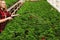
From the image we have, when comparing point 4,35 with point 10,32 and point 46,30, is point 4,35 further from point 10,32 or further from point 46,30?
point 46,30

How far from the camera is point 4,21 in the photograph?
5836mm

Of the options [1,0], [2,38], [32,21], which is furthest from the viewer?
[32,21]

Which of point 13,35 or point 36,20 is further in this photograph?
point 36,20

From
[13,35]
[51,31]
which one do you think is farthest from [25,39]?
[51,31]

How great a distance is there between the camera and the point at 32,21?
10.2 metres

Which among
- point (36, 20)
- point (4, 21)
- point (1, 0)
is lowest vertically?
point (36, 20)

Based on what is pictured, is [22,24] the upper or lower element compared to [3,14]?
lower

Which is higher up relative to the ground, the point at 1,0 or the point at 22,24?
the point at 1,0

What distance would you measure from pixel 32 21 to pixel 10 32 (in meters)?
2.34

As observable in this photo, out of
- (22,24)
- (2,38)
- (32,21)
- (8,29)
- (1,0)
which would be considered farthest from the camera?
(32,21)

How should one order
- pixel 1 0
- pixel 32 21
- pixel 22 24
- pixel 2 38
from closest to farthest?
pixel 1 0 → pixel 2 38 → pixel 22 24 → pixel 32 21

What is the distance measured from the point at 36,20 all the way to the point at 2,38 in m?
3.15

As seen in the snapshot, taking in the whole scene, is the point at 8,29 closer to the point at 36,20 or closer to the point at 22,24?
the point at 22,24

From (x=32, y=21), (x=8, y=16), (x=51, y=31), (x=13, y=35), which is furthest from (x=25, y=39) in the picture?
(x=32, y=21)
